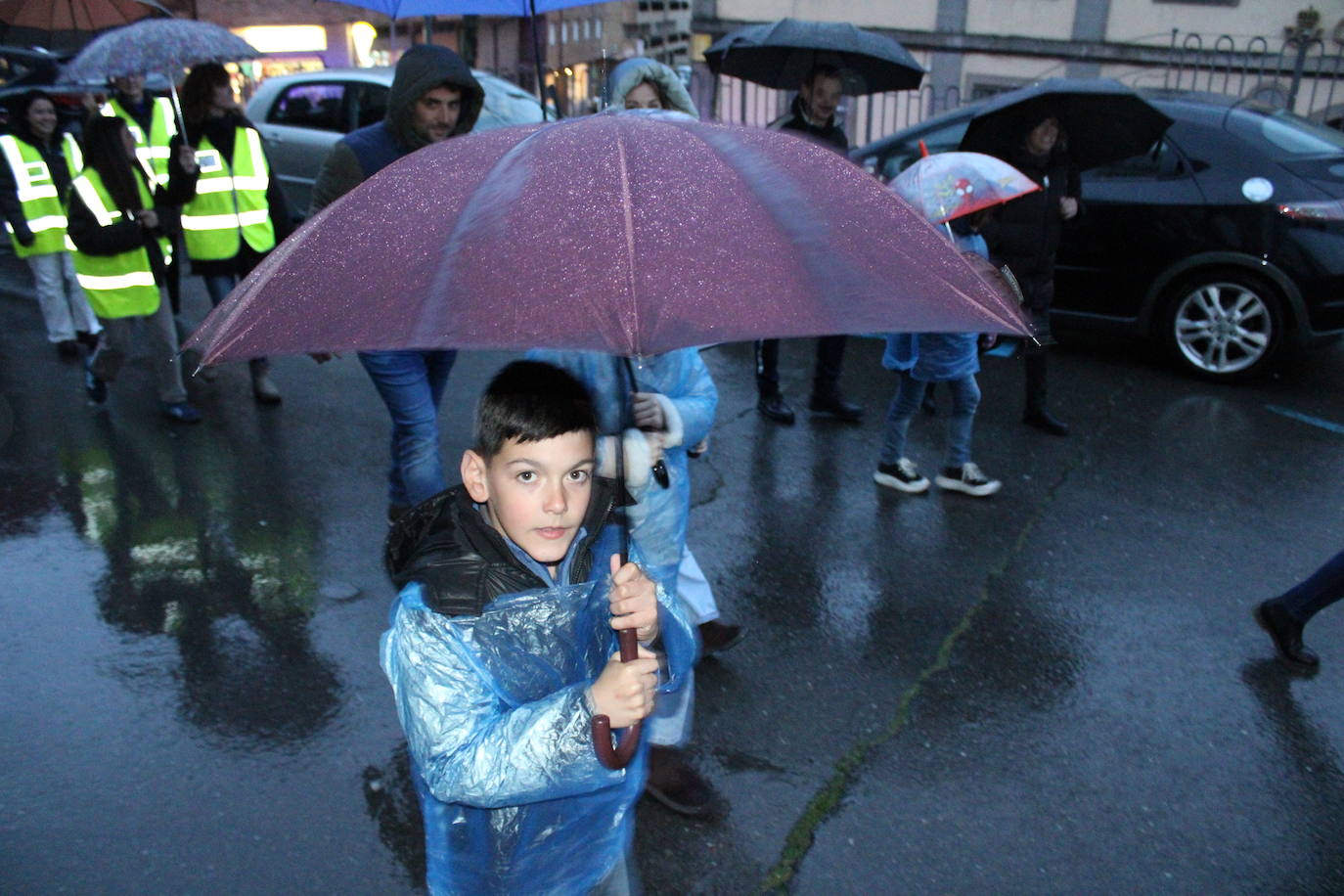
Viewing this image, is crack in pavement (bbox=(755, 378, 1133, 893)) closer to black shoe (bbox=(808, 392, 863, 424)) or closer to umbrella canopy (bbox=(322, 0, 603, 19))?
black shoe (bbox=(808, 392, 863, 424))

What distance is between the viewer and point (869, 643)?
421 cm

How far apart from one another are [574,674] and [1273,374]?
22.1 ft

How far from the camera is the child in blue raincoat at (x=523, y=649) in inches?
68.2

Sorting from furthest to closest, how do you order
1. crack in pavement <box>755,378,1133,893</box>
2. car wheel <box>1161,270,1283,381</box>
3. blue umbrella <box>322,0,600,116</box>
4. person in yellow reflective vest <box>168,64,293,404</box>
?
car wheel <box>1161,270,1283,381</box>
person in yellow reflective vest <box>168,64,293,404</box>
blue umbrella <box>322,0,600,116</box>
crack in pavement <box>755,378,1133,893</box>

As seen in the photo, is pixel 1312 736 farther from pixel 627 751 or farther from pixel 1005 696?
pixel 627 751

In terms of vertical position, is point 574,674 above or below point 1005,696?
above

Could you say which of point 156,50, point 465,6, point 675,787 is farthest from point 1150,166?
point 156,50

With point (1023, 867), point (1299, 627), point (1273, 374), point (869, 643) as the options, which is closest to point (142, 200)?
point (869, 643)

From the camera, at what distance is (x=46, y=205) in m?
6.75

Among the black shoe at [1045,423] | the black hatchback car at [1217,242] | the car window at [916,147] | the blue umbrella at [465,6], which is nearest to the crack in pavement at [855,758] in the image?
the black shoe at [1045,423]

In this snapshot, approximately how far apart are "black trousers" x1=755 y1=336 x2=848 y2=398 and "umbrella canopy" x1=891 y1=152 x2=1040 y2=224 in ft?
4.76

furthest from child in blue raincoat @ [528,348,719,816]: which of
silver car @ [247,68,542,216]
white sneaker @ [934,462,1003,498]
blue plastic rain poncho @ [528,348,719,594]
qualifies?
silver car @ [247,68,542,216]

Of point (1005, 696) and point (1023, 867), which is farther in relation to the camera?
point (1005, 696)

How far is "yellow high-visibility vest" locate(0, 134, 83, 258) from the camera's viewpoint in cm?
601
